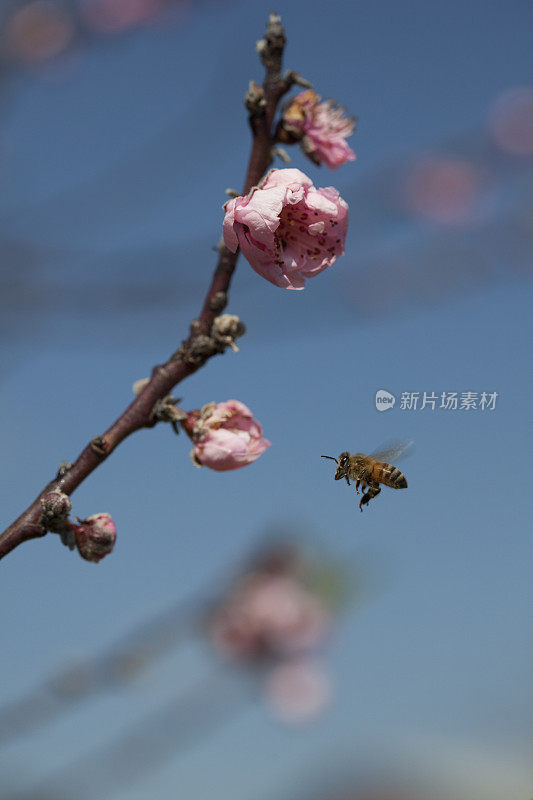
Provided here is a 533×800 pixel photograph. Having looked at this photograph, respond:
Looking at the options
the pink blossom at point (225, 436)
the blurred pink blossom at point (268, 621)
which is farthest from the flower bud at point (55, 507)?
the blurred pink blossom at point (268, 621)

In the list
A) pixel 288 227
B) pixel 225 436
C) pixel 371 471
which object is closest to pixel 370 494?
pixel 371 471

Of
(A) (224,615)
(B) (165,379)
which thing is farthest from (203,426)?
(A) (224,615)

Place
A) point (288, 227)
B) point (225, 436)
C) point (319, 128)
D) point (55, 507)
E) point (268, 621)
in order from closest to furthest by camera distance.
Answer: point (55, 507), point (288, 227), point (225, 436), point (319, 128), point (268, 621)

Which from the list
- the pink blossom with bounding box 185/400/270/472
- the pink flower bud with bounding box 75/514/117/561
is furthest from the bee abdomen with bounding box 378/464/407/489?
the pink flower bud with bounding box 75/514/117/561

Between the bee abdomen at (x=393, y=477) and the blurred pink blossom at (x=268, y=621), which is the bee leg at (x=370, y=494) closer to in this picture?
the bee abdomen at (x=393, y=477)

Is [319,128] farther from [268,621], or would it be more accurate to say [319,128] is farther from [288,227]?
[268,621]

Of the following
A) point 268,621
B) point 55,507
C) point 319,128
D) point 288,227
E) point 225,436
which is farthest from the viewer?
point 268,621
